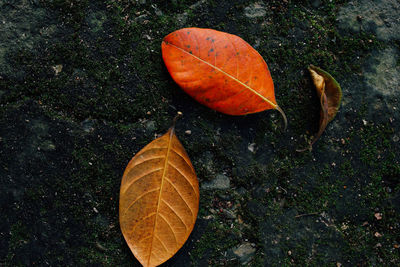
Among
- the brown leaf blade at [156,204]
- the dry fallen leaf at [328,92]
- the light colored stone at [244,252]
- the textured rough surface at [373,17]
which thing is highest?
the textured rough surface at [373,17]

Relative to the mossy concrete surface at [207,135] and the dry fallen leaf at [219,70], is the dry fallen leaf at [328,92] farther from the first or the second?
the dry fallen leaf at [219,70]

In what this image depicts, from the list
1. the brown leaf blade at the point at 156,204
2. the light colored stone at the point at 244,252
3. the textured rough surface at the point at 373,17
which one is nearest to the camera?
the brown leaf blade at the point at 156,204

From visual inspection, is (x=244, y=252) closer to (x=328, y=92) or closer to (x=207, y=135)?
(x=207, y=135)

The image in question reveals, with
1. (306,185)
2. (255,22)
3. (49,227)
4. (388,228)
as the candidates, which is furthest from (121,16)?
(388,228)

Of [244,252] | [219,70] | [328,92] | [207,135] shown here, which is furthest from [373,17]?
[244,252]

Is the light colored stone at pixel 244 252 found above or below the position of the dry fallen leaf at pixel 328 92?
below

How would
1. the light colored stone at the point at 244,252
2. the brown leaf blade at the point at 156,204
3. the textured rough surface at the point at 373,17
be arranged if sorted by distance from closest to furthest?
the brown leaf blade at the point at 156,204 < the light colored stone at the point at 244,252 < the textured rough surface at the point at 373,17

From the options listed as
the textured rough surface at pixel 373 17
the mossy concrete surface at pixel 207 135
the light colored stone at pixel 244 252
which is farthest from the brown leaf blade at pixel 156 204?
the textured rough surface at pixel 373 17

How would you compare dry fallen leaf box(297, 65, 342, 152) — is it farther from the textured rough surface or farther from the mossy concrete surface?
the textured rough surface
